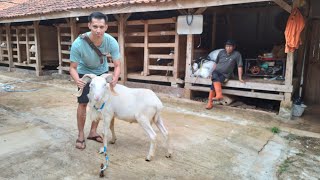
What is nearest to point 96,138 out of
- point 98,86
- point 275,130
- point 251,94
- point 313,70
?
point 98,86

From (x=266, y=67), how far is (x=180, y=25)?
235 centimetres

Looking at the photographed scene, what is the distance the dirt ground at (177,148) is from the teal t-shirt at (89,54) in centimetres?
107

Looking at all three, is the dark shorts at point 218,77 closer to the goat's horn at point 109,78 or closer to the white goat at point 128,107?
the white goat at point 128,107

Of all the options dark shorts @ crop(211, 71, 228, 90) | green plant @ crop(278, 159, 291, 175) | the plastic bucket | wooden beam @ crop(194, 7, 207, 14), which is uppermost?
wooden beam @ crop(194, 7, 207, 14)

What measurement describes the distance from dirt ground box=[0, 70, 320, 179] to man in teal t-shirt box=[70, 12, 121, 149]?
0.53m

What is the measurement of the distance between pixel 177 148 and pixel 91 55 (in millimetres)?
1701

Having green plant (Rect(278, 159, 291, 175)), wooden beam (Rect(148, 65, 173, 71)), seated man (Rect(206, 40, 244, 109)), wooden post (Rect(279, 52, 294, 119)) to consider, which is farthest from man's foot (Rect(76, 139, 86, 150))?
wooden beam (Rect(148, 65, 173, 71))

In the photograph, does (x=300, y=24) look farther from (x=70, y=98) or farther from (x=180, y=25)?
(x=70, y=98)

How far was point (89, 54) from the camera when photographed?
3439 mm

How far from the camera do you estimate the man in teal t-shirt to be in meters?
3.21

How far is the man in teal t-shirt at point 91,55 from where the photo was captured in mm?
3211

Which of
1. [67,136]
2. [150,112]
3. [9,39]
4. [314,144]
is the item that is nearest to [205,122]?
[314,144]

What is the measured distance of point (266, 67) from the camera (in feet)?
22.0

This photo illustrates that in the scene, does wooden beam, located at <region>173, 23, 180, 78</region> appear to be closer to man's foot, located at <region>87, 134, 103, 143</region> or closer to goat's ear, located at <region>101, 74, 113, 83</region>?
man's foot, located at <region>87, 134, 103, 143</region>
